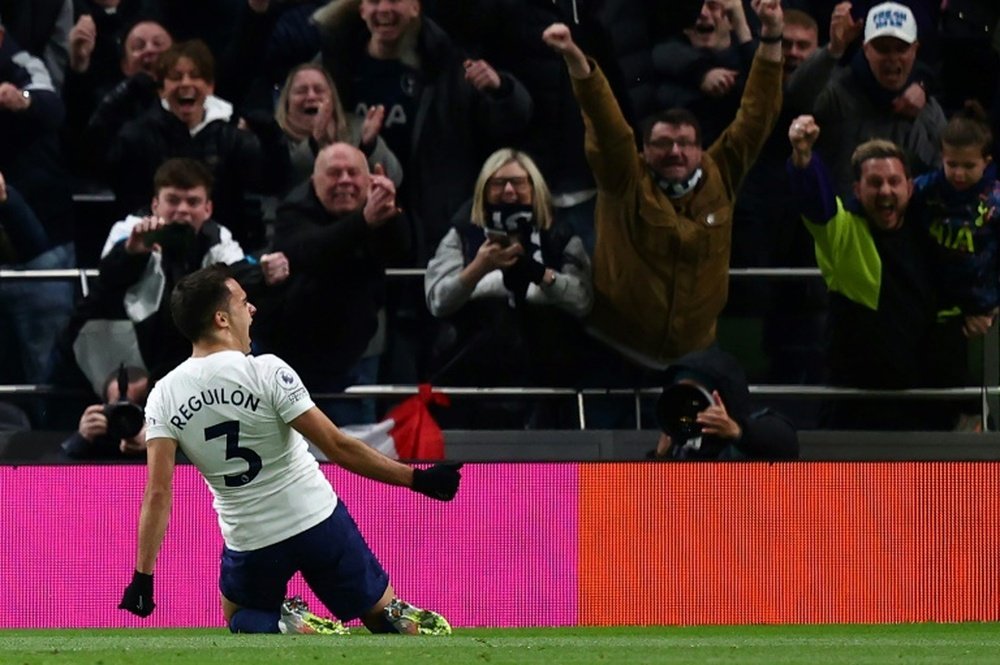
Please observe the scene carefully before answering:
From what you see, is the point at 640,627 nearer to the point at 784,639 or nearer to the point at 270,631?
the point at 784,639

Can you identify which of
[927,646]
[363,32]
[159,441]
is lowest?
[927,646]

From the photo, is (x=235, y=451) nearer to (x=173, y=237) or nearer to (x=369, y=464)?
(x=369, y=464)

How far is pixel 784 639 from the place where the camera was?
23.2 ft

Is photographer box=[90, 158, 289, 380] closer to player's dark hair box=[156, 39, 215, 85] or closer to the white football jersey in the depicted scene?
player's dark hair box=[156, 39, 215, 85]

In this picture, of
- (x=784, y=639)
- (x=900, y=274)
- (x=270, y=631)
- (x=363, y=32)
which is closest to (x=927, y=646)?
(x=784, y=639)

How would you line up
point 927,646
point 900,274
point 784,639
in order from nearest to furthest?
point 927,646
point 784,639
point 900,274

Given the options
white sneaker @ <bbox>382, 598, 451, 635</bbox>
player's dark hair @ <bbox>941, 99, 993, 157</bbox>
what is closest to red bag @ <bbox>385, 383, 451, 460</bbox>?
white sneaker @ <bbox>382, 598, 451, 635</bbox>

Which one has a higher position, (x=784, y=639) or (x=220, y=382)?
(x=220, y=382)

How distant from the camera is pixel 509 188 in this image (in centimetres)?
945

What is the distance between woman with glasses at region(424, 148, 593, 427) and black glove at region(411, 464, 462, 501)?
2957mm

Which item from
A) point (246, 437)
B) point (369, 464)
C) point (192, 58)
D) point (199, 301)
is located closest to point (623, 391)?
point (192, 58)

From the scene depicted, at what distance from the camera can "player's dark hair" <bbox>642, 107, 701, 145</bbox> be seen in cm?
941

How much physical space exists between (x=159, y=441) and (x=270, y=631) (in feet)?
2.77

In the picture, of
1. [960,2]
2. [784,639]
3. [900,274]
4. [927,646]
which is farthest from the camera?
[960,2]
